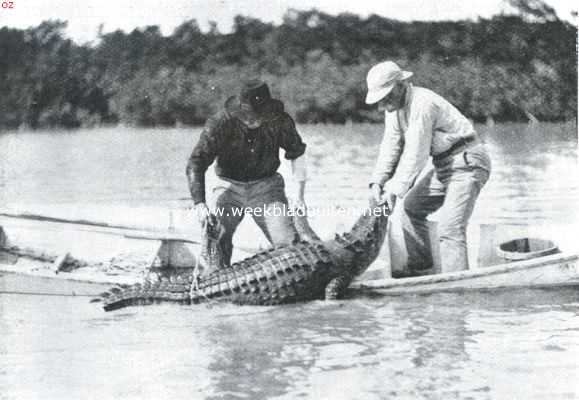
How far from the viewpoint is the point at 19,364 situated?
16.0 feet

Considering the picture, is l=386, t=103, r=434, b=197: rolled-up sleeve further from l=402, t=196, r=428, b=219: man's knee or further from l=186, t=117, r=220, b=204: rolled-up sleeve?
l=186, t=117, r=220, b=204: rolled-up sleeve

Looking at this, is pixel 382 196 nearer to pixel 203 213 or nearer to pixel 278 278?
pixel 278 278

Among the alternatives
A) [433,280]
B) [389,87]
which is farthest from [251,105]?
[433,280]

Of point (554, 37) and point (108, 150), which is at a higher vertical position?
point (554, 37)

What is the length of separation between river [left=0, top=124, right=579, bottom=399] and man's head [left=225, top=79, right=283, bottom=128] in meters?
0.34

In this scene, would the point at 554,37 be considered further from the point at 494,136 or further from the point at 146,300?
the point at 146,300

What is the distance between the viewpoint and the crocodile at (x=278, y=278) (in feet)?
17.8

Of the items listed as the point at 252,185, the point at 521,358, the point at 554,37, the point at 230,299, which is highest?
the point at 554,37

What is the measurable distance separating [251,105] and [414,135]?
3.65 ft

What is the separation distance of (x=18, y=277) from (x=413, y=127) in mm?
2814

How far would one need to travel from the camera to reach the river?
4.61 meters

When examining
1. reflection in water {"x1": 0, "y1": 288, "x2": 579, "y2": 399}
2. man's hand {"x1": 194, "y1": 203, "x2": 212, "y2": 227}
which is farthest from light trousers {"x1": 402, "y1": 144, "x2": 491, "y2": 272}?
man's hand {"x1": 194, "y1": 203, "x2": 212, "y2": 227}

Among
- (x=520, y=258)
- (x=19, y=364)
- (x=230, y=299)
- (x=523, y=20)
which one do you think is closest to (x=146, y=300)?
(x=230, y=299)

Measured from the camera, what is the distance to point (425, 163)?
5566mm
